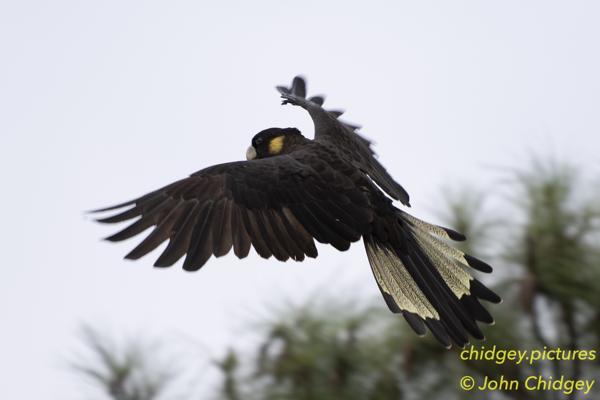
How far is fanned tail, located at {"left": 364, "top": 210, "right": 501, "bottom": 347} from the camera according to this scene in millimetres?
8086

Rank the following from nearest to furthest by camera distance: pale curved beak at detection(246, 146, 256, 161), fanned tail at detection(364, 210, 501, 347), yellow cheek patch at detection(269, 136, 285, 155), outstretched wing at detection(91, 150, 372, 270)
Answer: outstretched wing at detection(91, 150, 372, 270)
fanned tail at detection(364, 210, 501, 347)
yellow cheek patch at detection(269, 136, 285, 155)
pale curved beak at detection(246, 146, 256, 161)

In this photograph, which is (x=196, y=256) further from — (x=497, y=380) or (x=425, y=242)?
(x=497, y=380)

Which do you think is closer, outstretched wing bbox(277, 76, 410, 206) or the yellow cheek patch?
outstretched wing bbox(277, 76, 410, 206)

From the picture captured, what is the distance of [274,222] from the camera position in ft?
24.2

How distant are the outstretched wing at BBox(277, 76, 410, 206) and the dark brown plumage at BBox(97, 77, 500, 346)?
2 centimetres

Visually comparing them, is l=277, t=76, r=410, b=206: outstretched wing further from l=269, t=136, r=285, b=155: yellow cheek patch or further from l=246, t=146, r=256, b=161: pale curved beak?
l=246, t=146, r=256, b=161: pale curved beak

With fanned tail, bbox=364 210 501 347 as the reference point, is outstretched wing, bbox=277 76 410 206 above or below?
above

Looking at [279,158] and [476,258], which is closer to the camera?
[279,158]

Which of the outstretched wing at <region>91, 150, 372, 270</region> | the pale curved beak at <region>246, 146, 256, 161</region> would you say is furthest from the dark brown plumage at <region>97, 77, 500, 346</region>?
the pale curved beak at <region>246, 146, 256, 161</region>

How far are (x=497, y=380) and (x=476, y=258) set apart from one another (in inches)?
38.3

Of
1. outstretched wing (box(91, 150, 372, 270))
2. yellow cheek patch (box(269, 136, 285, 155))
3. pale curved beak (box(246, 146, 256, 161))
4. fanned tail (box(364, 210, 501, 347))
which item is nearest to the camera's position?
outstretched wing (box(91, 150, 372, 270))

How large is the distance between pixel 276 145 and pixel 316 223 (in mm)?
1475

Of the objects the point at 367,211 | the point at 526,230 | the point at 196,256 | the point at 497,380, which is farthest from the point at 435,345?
the point at 196,256

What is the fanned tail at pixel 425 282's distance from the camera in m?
8.09
